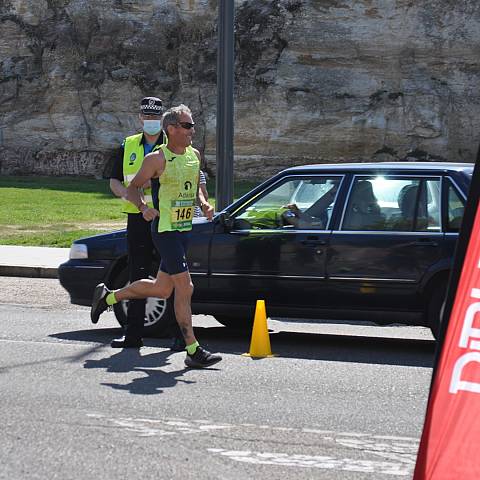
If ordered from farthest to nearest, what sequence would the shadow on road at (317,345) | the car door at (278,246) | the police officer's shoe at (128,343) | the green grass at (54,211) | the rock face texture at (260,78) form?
the rock face texture at (260,78)
the green grass at (54,211)
the car door at (278,246)
the police officer's shoe at (128,343)
the shadow on road at (317,345)

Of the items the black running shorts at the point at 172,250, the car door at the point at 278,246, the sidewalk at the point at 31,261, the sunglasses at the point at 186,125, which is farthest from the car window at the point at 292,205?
the sidewalk at the point at 31,261

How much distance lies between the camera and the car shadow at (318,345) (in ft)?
28.9

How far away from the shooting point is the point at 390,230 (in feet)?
29.7

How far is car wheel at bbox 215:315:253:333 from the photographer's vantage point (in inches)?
401

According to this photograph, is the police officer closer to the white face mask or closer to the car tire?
the white face mask

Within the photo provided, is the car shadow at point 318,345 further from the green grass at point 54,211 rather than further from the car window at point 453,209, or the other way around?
the green grass at point 54,211

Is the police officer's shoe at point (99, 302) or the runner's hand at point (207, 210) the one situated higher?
the runner's hand at point (207, 210)

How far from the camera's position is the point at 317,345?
9500 millimetres

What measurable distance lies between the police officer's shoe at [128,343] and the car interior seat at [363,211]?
189 cm

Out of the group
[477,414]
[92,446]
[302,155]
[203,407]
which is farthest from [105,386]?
[302,155]

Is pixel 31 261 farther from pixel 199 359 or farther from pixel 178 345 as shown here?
pixel 199 359

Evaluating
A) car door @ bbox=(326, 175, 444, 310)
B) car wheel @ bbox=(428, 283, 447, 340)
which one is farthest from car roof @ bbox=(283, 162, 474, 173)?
car wheel @ bbox=(428, 283, 447, 340)

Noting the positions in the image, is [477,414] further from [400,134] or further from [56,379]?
[400,134]

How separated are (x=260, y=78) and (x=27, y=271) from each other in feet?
105
